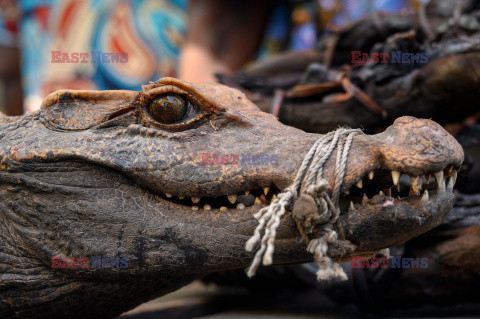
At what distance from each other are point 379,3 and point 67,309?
13.7 feet

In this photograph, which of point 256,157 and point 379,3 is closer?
point 256,157

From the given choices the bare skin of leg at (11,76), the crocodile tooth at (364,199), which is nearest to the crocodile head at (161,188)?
the crocodile tooth at (364,199)

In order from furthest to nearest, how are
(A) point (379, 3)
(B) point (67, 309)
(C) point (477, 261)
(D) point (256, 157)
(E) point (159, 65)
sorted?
1. (E) point (159, 65)
2. (A) point (379, 3)
3. (C) point (477, 261)
4. (B) point (67, 309)
5. (D) point (256, 157)

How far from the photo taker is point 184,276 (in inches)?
65.6

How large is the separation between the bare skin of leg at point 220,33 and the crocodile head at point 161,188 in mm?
3676

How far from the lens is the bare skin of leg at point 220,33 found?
17.4ft

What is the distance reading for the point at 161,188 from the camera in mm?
1482

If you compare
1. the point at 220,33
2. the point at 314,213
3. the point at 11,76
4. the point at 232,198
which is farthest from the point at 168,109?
the point at 11,76

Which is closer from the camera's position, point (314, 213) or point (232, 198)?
point (314, 213)

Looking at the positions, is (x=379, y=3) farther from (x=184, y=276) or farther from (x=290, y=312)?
(x=184, y=276)

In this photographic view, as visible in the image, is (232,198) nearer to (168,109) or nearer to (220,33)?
(168,109)

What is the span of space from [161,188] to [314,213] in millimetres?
540

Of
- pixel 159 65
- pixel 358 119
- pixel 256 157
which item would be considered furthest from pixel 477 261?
pixel 159 65

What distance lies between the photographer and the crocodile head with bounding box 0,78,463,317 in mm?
1338
